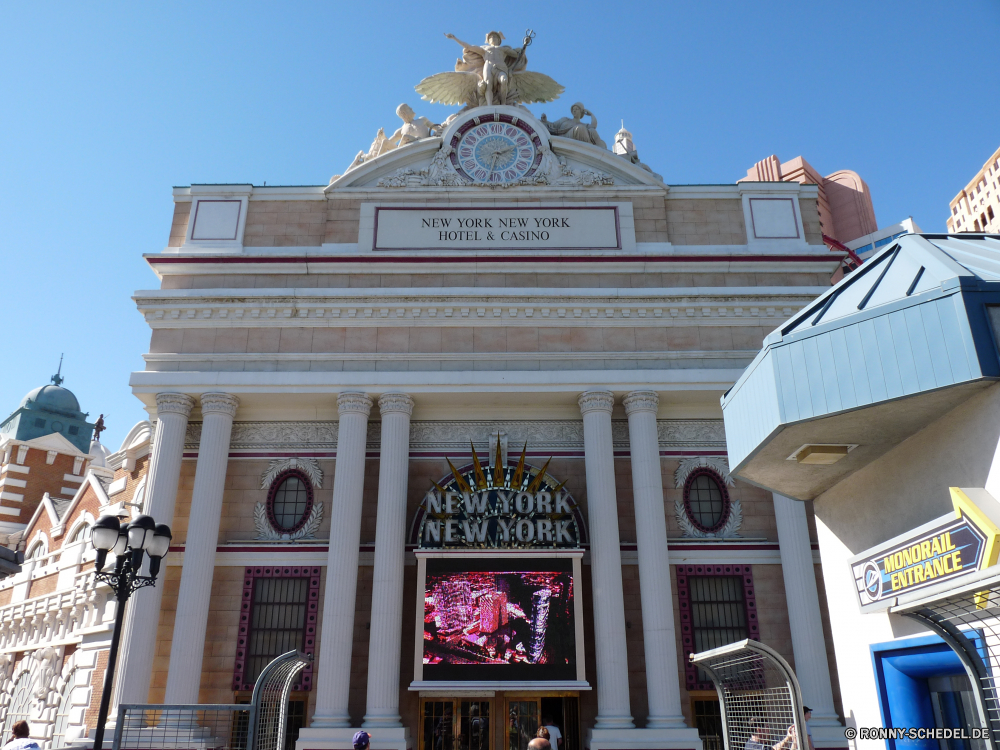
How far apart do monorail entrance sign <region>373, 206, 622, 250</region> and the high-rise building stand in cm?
7298

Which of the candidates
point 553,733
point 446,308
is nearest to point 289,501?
point 446,308

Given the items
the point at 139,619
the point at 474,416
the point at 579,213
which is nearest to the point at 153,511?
the point at 139,619

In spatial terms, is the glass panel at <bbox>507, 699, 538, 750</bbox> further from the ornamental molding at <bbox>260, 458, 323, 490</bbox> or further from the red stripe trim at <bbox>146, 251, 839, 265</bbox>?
the red stripe trim at <bbox>146, 251, 839, 265</bbox>

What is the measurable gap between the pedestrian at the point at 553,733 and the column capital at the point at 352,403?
28.3ft

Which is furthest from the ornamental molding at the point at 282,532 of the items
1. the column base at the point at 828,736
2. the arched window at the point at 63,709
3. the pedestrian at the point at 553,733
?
the column base at the point at 828,736

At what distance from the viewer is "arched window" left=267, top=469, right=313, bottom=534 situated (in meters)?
20.8

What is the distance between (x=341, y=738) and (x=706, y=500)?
1074cm

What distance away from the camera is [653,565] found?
18828 mm

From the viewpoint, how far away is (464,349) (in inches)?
825

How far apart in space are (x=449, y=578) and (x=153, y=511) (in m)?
7.41

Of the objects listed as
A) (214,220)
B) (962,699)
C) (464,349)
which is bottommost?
(962,699)

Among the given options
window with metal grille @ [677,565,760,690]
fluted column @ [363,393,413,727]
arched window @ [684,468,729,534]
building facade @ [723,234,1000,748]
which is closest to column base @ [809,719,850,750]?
window with metal grille @ [677,565,760,690]

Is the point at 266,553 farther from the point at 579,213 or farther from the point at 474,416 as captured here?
the point at 579,213

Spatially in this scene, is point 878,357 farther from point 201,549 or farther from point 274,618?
point 274,618
